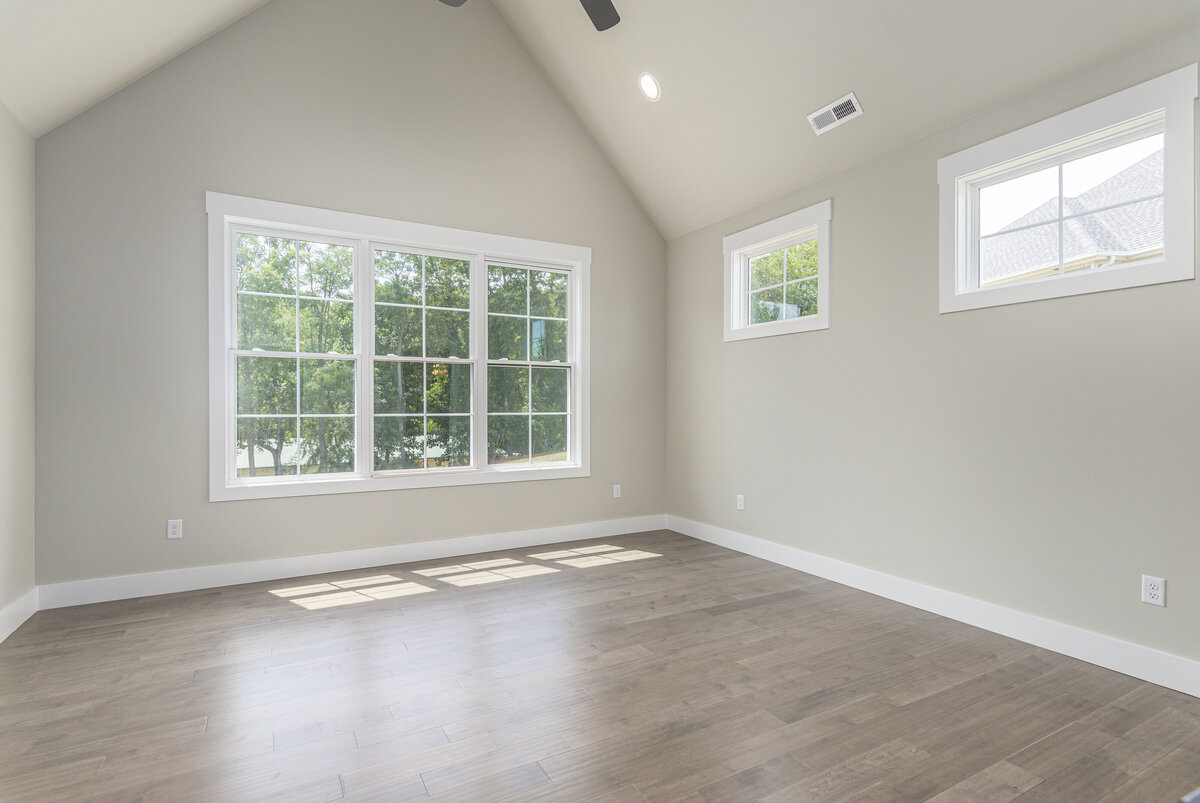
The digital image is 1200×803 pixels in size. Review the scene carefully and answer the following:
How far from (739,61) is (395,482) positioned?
3641 mm

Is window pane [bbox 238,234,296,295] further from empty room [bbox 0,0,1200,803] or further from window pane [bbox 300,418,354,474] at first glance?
window pane [bbox 300,418,354,474]

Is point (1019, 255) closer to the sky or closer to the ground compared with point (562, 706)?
closer to the sky

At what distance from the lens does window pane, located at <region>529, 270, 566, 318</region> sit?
5.05 meters

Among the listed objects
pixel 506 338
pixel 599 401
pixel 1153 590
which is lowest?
pixel 1153 590

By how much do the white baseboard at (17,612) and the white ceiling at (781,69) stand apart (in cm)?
485

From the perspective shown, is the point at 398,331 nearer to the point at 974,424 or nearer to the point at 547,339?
the point at 547,339

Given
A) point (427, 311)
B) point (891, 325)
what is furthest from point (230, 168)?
point (891, 325)

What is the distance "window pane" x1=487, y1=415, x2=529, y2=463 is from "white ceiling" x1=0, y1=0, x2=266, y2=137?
3.04 metres

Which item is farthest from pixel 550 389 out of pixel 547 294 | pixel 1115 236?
pixel 1115 236

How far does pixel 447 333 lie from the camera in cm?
465

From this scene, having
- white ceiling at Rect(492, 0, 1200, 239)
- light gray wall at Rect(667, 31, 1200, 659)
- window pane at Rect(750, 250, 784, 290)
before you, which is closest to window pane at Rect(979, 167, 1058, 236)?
light gray wall at Rect(667, 31, 1200, 659)

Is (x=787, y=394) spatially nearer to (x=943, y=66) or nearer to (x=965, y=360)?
(x=965, y=360)

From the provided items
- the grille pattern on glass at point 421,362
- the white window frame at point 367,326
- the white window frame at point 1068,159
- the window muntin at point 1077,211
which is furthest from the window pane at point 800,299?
the grille pattern on glass at point 421,362

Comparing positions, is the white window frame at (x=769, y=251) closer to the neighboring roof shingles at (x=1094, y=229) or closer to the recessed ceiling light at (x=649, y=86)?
the neighboring roof shingles at (x=1094, y=229)
